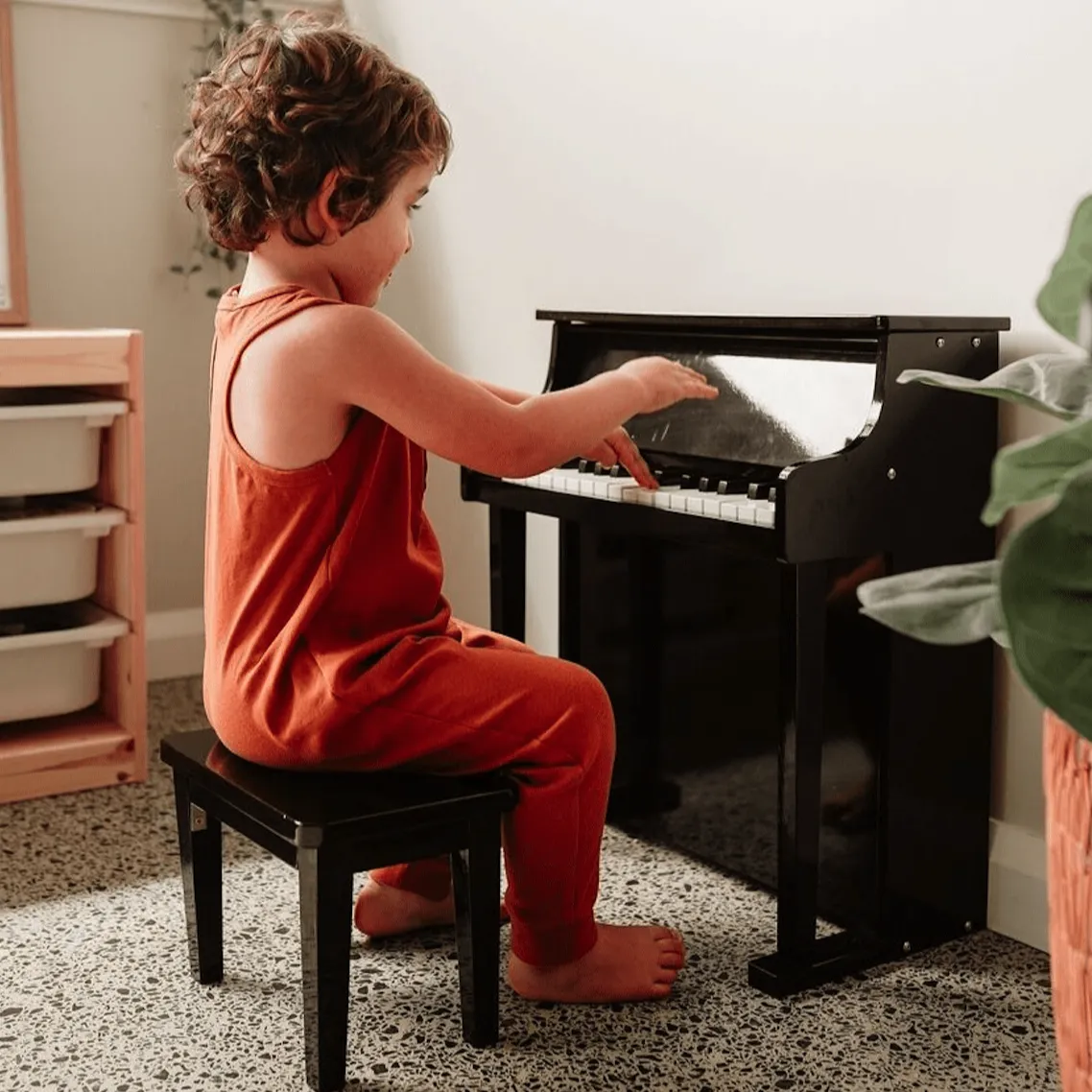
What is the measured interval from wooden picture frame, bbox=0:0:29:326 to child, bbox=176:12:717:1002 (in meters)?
1.42

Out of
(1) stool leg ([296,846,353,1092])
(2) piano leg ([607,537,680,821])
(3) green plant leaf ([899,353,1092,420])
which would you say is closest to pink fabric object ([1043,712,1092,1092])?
(3) green plant leaf ([899,353,1092,420])

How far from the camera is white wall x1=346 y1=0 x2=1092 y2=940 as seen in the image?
193 centimetres

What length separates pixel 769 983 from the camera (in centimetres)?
185

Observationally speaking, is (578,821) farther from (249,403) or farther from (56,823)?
(56,823)

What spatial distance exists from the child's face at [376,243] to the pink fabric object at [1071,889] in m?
0.90

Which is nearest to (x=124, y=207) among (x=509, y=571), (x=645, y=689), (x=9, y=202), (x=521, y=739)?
(x=9, y=202)

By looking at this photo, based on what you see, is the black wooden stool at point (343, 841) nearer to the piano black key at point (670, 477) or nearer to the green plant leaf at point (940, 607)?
the piano black key at point (670, 477)

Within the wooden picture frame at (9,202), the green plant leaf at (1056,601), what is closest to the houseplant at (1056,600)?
the green plant leaf at (1056,601)

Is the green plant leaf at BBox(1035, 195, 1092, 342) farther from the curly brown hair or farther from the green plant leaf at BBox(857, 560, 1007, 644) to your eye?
the curly brown hair

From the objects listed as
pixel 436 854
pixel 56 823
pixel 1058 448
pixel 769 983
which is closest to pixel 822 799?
pixel 769 983

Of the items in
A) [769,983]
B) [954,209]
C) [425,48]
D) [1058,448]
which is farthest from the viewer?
[425,48]

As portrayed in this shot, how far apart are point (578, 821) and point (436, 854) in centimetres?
18

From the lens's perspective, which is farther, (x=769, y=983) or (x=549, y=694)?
(x=769, y=983)

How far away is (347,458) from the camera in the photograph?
165 centimetres
